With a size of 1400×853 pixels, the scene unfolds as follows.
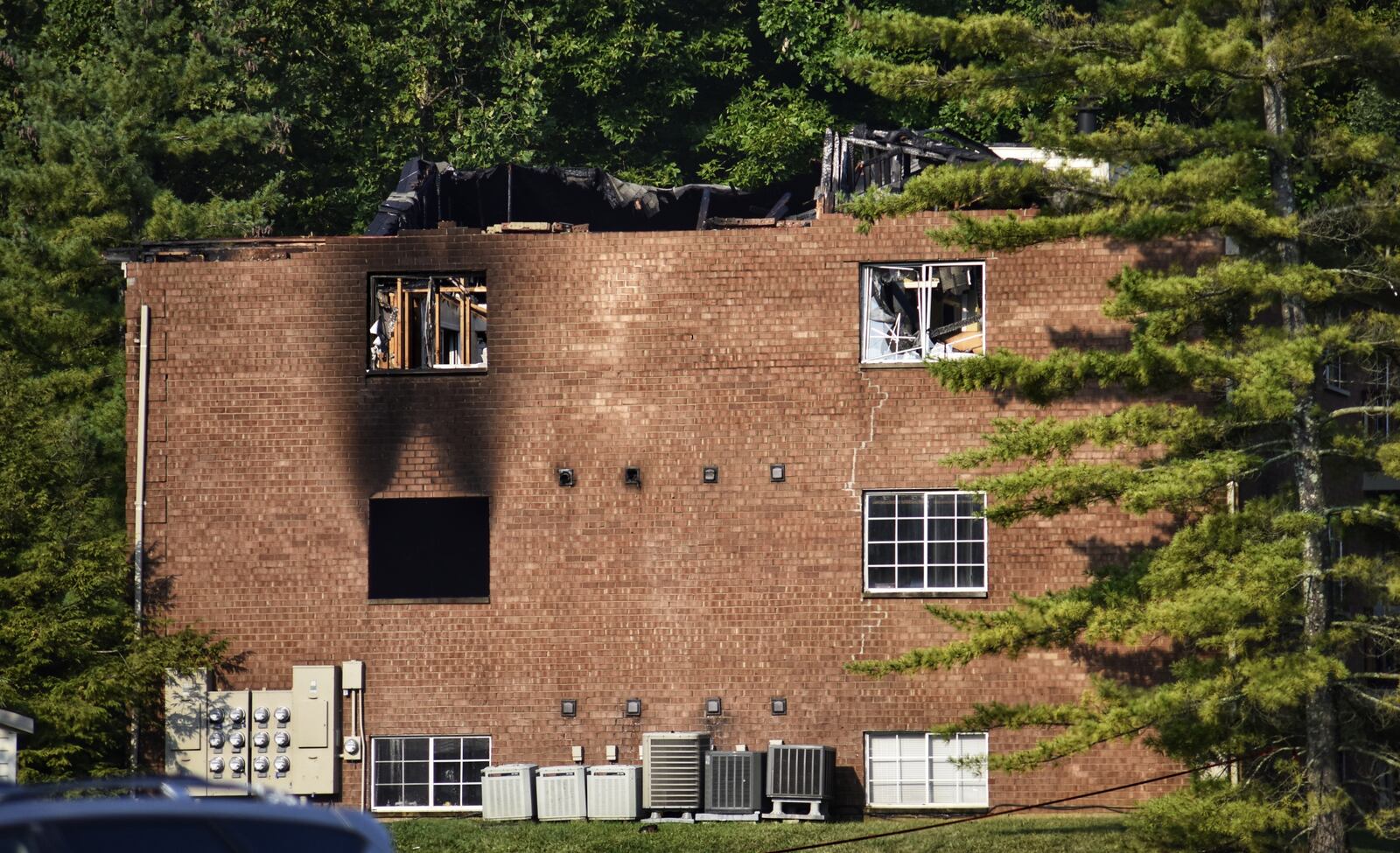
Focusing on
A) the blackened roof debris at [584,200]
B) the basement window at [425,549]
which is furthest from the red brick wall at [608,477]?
the blackened roof debris at [584,200]

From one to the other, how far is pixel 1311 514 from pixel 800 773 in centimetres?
814

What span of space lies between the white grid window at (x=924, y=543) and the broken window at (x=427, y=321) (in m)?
6.31

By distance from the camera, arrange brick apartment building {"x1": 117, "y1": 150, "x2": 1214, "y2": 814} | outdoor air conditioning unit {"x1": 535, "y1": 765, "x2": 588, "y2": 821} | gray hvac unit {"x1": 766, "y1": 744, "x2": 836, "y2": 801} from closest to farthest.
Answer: gray hvac unit {"x1": 766, "y1": 744, "x2": 836, "y2": 801} < outdoor air conditioning unit {"x1": 535, "y1": 765, "x2": 588, "y2": 821} < brick apartment building {"x1": 117, "y1": 150, "x2": 1214, "y2": 814}

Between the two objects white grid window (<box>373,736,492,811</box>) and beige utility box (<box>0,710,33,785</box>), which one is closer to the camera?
beige utility box (<box>0,710,33,785</box>)

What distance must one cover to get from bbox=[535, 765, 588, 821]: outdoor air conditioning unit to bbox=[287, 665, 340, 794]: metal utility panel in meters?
3.10

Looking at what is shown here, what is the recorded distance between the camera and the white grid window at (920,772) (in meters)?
28.0

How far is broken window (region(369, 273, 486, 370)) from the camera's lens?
29.2m

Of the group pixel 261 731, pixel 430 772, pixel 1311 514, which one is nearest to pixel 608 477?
pixel 430 772

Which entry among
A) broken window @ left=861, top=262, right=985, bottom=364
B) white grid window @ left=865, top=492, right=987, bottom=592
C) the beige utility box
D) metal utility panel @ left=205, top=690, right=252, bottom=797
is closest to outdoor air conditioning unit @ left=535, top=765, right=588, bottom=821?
metal utility panel @ left=205, top=690, right=252, bottom=797

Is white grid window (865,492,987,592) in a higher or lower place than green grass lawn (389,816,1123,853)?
higher

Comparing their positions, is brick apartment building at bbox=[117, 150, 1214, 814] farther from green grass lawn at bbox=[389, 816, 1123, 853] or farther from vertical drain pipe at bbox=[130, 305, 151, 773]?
green grass lawn at bbox=[389, 816, 1123, 853]

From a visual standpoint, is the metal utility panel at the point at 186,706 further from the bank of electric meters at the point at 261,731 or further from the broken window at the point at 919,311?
the broken window at the point at 919,311

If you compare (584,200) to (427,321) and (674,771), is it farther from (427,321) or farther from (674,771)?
(674,771)

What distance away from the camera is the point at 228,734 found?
2881 cm
